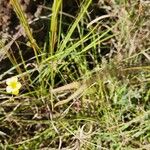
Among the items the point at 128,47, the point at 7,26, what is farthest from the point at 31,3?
the point at 128,47

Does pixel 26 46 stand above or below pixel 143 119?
above

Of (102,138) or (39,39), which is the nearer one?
(102,138)

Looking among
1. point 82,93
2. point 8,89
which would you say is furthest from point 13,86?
point 82,93

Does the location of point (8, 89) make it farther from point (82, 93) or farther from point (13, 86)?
point (82, 93)

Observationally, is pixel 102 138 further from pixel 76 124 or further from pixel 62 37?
pixel 62 37

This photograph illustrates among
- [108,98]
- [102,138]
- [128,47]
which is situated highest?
[128,47]
